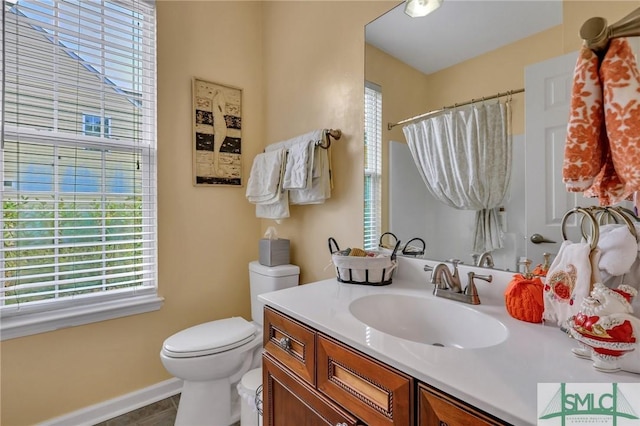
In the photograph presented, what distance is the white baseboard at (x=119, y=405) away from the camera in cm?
154

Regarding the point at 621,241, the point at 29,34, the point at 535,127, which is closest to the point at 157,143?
the point at 29,34

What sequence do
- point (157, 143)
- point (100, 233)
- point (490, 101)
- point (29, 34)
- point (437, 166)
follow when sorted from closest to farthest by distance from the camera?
point (490, 101)
point (437, 166)
point (29, 34)
point (100, 233)
point (157, 143)

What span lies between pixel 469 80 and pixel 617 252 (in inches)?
29.1

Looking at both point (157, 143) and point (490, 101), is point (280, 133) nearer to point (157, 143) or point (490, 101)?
point (157, 143)

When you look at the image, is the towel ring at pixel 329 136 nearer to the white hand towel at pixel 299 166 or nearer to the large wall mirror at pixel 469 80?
the white hand towel at pixel 299 166

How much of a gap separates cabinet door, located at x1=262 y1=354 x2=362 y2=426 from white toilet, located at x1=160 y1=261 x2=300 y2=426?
1.52 ft

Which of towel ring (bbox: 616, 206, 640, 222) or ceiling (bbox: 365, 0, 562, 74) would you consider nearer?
towel ring (bbox: 616, 206, 640, 222)

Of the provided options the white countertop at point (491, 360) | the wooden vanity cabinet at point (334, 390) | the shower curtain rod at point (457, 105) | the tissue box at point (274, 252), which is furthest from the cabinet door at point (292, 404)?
the shower curtain rod at point (457, 105)

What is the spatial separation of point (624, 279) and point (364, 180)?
97cm

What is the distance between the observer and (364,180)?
1488 millimetres

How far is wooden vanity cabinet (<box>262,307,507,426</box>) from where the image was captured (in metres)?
0.60

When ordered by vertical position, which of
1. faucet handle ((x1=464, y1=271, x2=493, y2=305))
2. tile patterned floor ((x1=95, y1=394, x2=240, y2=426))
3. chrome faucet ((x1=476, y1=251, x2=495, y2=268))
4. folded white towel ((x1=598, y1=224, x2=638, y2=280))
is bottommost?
tile patterned floor ((x1=95, y1=394, x2=240, y2=426))

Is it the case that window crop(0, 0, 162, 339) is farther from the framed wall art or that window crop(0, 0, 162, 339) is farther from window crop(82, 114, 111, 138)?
the framed wall art

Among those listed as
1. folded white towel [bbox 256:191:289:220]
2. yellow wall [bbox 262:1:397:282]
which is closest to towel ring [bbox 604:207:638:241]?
yellow wall [bbox 262:1:397:282]
